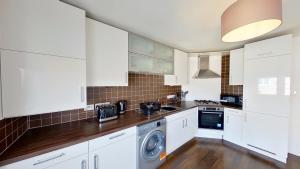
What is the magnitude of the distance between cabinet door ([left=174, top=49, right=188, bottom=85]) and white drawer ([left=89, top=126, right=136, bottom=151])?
6.29ft

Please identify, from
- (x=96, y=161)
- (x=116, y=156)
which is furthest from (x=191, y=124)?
(x=96, y=161)

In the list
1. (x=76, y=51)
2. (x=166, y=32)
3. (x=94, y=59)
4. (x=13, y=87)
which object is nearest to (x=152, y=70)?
(x=166, y=32)

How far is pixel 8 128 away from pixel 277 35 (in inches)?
146

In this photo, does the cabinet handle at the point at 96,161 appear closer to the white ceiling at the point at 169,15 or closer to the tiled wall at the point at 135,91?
the tiled wall at the point at 135,91

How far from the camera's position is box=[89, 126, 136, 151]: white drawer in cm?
132

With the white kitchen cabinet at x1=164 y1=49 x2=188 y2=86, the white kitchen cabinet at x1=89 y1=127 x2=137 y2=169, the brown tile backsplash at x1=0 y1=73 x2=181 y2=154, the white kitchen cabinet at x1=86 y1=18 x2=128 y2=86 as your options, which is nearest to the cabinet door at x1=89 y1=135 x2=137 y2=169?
the white kitchen cabinet at x1=89 y1=127 x2=137 y2=169

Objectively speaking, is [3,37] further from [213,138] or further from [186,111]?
[213,138]

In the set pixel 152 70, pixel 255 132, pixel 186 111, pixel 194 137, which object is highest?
pixel 152 70

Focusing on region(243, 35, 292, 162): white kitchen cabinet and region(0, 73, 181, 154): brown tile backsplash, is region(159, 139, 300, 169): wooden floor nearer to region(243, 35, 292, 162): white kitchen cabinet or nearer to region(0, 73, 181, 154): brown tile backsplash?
region(243, 35, 292, 162): white kitchen cabinet

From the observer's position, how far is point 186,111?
2.82 metres

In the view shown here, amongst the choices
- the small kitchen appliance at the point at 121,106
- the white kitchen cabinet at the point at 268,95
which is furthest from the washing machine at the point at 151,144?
the white kitchen cabinet at the point at 268,95

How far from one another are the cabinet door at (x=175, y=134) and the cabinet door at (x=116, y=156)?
84 cm

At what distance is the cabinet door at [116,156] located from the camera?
4.42 ft

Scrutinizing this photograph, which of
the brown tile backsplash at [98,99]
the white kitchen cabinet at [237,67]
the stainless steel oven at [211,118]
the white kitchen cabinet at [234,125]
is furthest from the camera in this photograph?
the stainless steel oven at [211,118]
